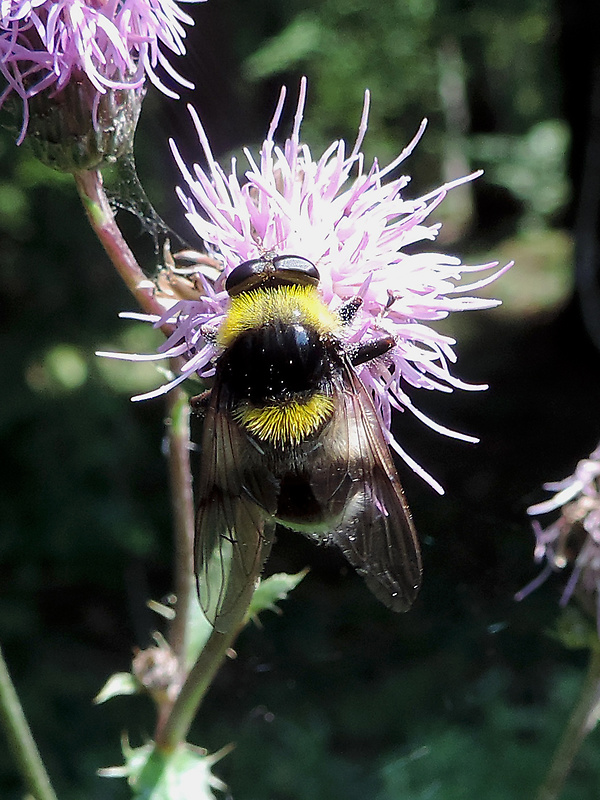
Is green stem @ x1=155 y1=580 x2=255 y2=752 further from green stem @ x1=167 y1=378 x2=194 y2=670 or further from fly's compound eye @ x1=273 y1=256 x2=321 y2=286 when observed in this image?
fly's compound eye @ x1=273 y1=256 x2=321 y2=286

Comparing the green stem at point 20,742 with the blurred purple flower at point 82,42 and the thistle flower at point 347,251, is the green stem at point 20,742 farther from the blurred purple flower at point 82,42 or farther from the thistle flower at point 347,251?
the blurred purple flower at point 82,42

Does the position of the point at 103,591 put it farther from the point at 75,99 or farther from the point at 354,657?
the point at 75,99

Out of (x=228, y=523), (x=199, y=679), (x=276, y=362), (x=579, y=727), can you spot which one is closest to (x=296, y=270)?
(x=276, y=362)

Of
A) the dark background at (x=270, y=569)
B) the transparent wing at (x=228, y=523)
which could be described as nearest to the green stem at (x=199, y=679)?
the transparent wing at (x=228, y=523)

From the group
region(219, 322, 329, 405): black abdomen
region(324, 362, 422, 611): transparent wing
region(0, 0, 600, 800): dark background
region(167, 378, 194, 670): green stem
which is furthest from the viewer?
region(0, 0, 600, 800): dark background

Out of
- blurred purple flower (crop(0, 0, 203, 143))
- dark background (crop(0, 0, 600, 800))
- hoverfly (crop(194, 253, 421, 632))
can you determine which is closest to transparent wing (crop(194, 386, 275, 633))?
hoverfly (crop(194, 253, 421, 632))

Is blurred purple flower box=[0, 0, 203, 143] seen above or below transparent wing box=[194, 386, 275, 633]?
above
